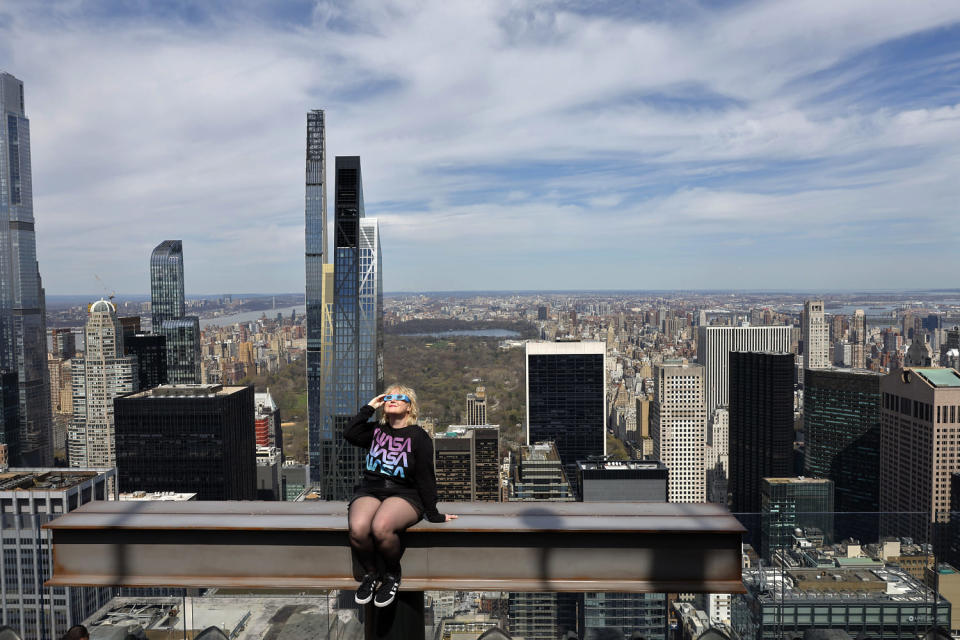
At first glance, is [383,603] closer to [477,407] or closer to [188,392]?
[477,407]

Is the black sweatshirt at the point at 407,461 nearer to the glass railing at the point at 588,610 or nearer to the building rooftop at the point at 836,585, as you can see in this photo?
the glass railing at the point at 588,610

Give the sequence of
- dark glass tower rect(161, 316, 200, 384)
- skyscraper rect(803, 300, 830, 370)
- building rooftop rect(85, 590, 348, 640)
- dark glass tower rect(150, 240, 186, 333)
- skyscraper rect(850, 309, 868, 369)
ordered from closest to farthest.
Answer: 1. building rooftop rect(85, 590, 348, 640)
2. dark glass tower rect(161, 316, 200, 384)
3. skyscraper rect(850, 309, 868, 369)
4. skyscraper rect(803, 300, 830, 370)
5. dark glass tower rect(150, 240, 186, 333)

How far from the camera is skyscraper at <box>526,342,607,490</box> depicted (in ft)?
94.6

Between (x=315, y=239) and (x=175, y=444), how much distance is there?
40.2ft

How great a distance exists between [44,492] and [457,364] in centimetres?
1410

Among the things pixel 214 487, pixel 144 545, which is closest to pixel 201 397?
pixel 214 487

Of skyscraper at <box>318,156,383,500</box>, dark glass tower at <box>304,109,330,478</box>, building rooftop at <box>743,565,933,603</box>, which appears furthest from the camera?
dark glass tower at <box>304,109,330,478</box>

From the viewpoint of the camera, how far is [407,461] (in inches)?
58.9

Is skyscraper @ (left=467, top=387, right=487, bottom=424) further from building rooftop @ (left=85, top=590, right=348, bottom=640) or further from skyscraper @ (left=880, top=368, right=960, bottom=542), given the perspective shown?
building rooftop @ (left=85, top=590, right=348, bottom=640)

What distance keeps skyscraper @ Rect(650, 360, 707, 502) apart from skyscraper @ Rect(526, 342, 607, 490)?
2.77m

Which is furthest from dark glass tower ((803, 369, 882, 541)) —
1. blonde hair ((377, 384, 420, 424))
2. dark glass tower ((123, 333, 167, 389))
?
dark glass tower ((123, 333, 167, 389))

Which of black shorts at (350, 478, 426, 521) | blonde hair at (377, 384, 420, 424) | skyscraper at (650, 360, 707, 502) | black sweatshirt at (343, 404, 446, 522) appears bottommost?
skyscraper at (650, 360, 707, 502)

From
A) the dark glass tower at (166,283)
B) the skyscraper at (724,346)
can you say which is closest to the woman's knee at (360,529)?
the skyscraper at (724,346)

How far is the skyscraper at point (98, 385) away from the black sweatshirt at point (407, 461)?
98.4ft
